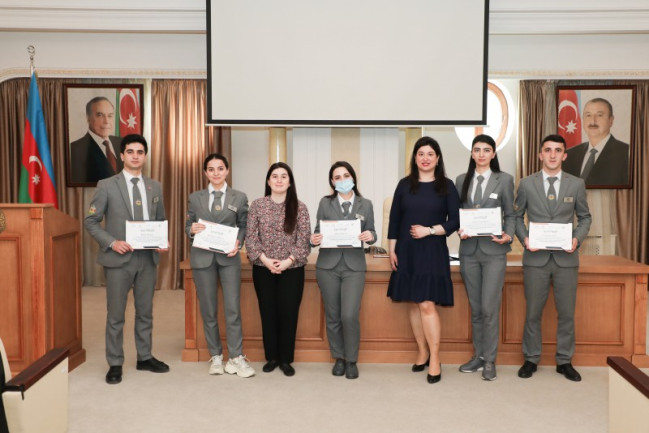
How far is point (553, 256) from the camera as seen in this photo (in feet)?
13.3

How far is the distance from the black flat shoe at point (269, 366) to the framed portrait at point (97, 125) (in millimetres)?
4412

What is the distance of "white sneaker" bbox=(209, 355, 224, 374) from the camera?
4.18 metres

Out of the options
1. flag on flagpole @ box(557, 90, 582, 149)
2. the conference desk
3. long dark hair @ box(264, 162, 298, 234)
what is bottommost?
the conference desk

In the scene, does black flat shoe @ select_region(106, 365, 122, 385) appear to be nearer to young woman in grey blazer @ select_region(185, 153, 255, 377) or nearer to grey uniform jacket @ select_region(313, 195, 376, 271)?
young woman in grey blazer @ select_region(185, 153, 255, 377)

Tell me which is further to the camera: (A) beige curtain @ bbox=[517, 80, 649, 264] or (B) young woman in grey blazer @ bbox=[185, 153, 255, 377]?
(A) beige curtain @ bbox=[517, 80, 649, 264]

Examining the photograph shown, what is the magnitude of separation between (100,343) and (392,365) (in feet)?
8.15

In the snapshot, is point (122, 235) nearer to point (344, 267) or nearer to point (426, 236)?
point (344, 267)

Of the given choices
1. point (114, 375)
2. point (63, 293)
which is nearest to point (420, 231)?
point (114, 375)

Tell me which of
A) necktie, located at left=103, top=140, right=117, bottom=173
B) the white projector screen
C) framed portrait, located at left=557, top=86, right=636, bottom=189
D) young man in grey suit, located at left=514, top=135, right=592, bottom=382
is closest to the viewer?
young man in grey suit, located at left=514, top=135, right=592, bottom=382

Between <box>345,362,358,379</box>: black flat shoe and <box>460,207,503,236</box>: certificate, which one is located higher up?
<box>460,207,503,236</box>: certificate

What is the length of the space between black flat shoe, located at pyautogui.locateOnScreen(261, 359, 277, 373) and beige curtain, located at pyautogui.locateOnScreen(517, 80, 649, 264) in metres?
4.79

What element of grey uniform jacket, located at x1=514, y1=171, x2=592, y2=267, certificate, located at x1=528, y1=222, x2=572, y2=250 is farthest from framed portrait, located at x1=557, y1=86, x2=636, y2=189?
certificate, located at x1=528, y1=222, x2=572, y2=250

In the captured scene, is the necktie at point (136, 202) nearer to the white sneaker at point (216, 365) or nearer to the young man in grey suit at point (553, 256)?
the white sneaker at point (216, 365)

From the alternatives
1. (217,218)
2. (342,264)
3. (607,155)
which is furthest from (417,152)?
(607,155)
